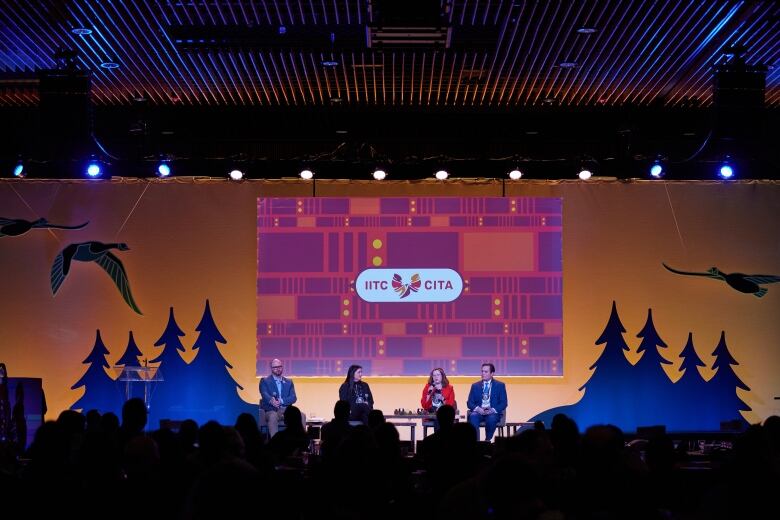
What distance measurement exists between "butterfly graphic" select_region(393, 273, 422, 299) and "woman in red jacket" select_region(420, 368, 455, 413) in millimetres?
1427

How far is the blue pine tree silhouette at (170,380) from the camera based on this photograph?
1292 centimetres

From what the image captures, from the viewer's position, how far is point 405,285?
13180 millimetres

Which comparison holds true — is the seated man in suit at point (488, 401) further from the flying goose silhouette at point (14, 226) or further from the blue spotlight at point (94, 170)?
the flying goose silhouette at point (14, 226)

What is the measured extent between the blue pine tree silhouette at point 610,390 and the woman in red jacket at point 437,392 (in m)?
1.58

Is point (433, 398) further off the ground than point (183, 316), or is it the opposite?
point (183, 316)

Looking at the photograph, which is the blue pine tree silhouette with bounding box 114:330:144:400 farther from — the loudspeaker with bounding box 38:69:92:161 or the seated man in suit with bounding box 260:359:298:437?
the loudspeaker with bounding box 38:69:92:161

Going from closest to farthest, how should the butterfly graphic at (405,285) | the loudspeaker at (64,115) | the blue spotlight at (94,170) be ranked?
the loudspeaker at (64,115) < the blue spotlight at (94,170) < the butterfly graphic at (405,285)

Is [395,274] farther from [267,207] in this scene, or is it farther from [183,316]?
[183,316]

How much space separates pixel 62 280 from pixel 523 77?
7210 mm

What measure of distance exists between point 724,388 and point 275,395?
6.46 meters

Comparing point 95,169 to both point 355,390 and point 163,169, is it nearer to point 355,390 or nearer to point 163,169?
point 163,169

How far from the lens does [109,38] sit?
1009 centimetres

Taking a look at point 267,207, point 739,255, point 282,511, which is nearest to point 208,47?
A: point 267,207

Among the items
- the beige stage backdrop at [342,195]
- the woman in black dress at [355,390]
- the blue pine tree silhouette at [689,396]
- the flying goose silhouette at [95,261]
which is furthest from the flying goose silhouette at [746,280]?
the flying goose silhouette at [95,261]
